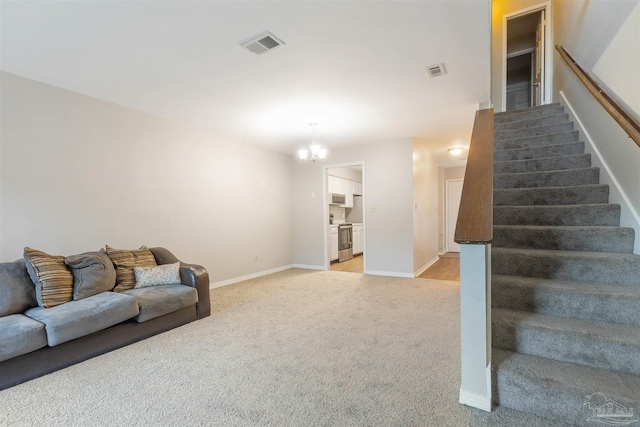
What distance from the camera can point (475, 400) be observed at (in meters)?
1.58

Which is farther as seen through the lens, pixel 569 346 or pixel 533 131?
pixel 533 131

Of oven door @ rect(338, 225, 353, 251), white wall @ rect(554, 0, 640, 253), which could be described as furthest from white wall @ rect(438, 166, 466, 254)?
white wall @ rect(554, 0, 640, 253)

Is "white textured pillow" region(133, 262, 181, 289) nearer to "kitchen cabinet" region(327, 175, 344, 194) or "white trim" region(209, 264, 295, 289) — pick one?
"white trim" region(209, 264, 295, 289)

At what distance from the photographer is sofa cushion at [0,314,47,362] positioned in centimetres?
193

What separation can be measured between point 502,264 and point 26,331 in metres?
3.40

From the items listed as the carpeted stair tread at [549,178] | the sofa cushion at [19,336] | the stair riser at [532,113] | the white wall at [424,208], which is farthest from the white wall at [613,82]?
the sofa cushion at [19,336]

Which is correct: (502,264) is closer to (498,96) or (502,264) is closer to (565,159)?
(565,159)

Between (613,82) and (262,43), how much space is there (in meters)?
2.78

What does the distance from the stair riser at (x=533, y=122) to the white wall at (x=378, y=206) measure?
144cm

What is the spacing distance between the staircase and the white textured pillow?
10.1 ft

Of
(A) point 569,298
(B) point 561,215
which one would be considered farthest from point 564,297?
(B) point 561,215

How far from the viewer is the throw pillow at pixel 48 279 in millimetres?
2408

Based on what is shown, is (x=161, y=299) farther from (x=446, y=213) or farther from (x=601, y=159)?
(x=446, y=213)

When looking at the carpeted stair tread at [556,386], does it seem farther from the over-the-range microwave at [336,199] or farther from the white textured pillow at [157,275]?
the over-the-range microwave at [336,199]
